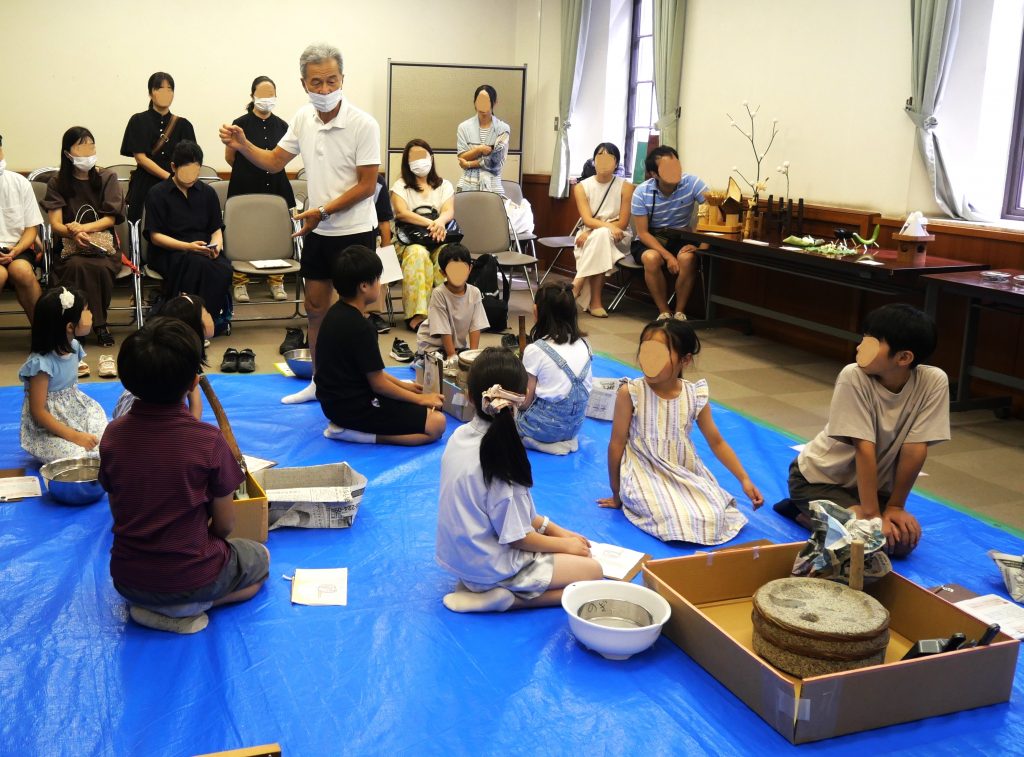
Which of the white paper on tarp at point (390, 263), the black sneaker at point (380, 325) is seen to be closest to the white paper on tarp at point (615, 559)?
the white paper on tarp at point (390, 263)

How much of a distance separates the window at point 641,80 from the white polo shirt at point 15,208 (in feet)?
16.1

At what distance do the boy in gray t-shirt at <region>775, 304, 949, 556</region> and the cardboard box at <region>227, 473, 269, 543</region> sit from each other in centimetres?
173

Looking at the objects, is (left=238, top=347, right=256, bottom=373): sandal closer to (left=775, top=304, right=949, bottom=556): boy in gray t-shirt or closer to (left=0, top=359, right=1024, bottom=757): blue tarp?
(left=0, top=359, right=1024, bottom=757): blue tarp

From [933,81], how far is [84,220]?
15.8ft

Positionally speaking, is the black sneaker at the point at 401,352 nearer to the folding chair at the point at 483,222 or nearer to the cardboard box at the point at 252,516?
the folding chair at the point at 483,222

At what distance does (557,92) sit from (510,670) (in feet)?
25.4

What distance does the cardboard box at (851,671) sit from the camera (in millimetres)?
2064

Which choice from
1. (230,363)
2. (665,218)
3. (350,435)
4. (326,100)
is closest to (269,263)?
(230,363)

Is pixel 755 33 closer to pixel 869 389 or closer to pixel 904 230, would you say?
pixel 904 230

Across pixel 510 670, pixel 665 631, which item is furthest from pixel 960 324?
pixel 510 670

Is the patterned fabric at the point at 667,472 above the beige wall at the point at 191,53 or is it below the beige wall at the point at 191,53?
below

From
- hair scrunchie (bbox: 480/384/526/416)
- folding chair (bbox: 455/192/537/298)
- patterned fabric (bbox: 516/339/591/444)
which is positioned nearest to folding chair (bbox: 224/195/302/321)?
folding chair (bbox: 455/192/537/298)

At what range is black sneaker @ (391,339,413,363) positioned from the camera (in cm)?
551

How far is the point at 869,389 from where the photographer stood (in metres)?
3.00
